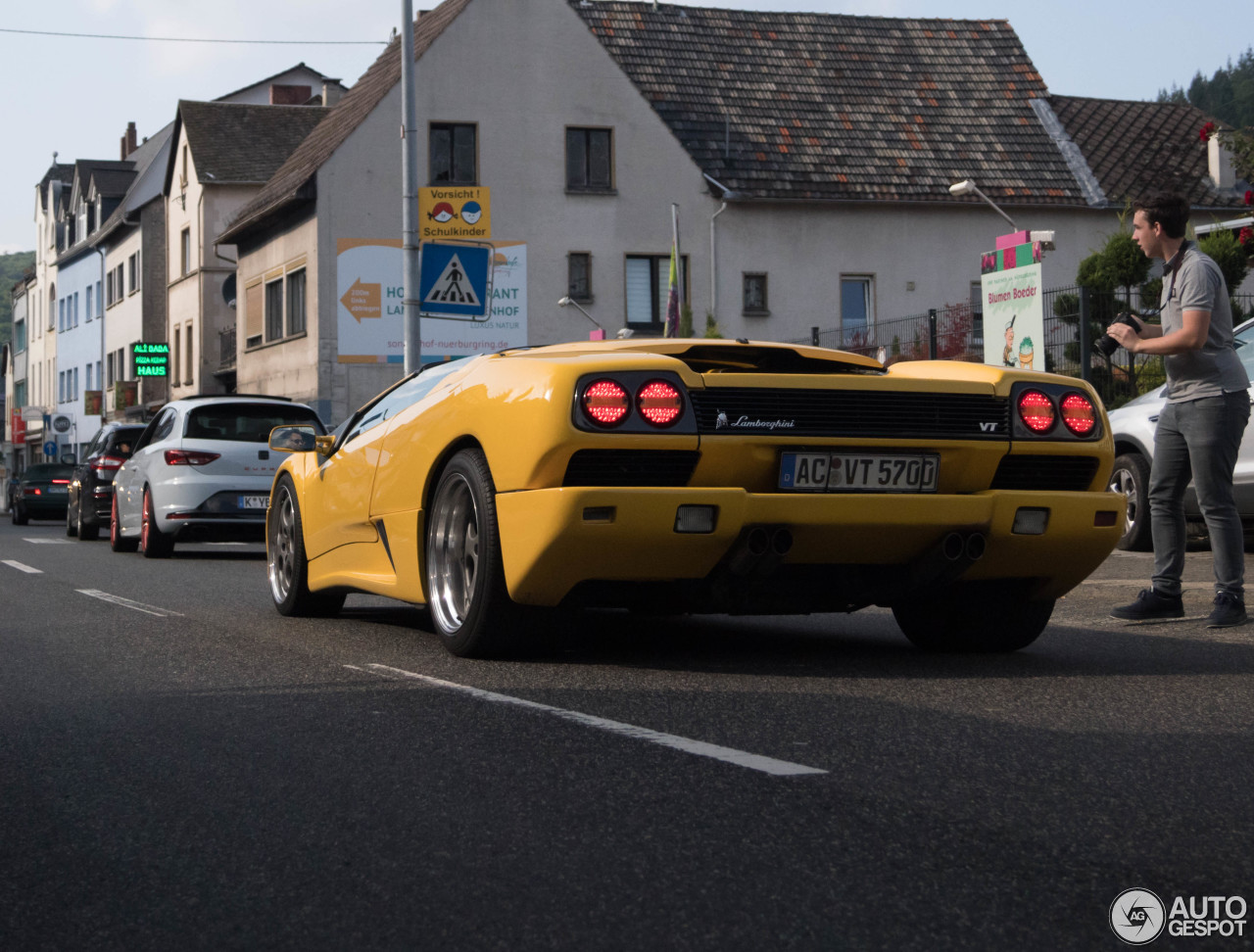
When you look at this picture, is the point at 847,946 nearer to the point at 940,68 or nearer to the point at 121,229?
the point at 940,68

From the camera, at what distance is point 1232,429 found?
743 centimetres

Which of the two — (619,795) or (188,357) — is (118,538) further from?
(188,357)

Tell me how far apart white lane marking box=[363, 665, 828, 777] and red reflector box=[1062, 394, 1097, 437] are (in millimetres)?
2344

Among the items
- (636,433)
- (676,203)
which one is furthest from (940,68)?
(636,433)

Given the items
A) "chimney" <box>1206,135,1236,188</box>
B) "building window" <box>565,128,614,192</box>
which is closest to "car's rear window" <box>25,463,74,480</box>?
"building window" <box>565,128,614,192</box>

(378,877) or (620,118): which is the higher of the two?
(620,118)

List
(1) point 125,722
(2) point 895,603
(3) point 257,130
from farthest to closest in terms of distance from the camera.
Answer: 1. (3) point 257,130
2. (2) point 895,603
3. (1) point 125,722

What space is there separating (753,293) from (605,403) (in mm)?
32822

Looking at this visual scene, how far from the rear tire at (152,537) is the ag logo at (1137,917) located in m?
14.1

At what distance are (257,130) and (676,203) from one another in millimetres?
17682

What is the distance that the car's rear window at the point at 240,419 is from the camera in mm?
16031

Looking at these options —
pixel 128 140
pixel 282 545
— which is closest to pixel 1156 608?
pixel 282 545

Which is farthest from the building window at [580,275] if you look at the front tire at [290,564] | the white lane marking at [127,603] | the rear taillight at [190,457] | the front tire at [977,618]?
the front tire at [977,618]

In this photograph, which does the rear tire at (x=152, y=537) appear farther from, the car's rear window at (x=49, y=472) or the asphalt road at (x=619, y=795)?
the car's rear window at (x=49, y=472)
